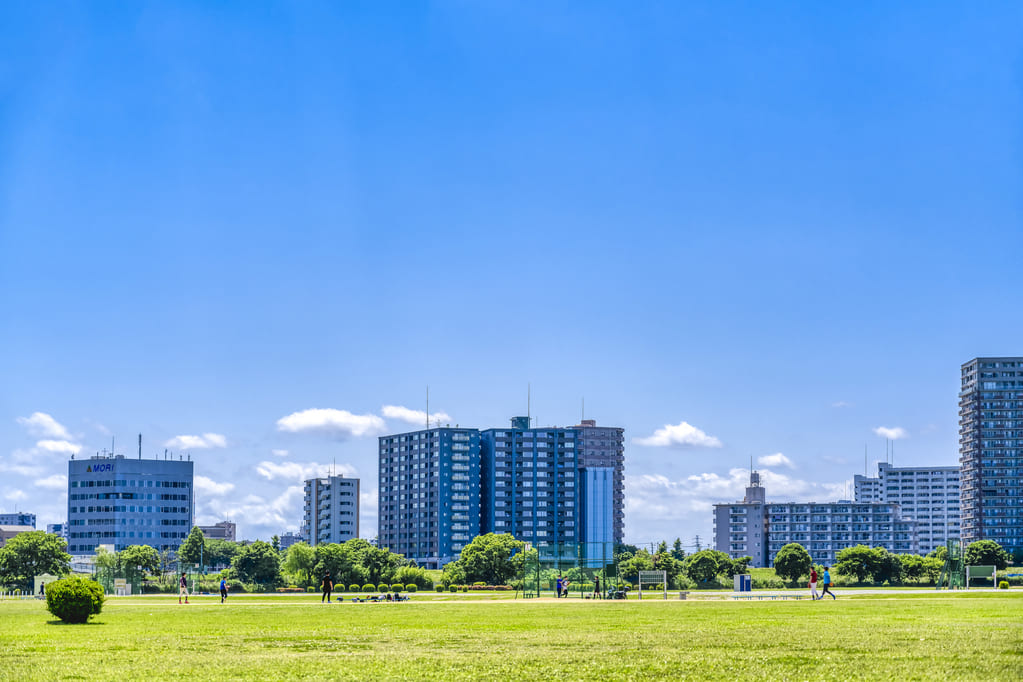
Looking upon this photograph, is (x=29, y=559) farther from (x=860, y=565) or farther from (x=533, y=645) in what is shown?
(x=533, y=645)

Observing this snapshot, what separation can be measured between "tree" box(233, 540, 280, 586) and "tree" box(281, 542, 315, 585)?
220 cm

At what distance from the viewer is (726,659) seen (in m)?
25.7

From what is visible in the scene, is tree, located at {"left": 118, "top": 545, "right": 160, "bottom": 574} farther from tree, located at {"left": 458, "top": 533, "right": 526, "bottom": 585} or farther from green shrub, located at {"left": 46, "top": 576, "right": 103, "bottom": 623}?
green shrub, located at {"left": 46, "top": 576, "right": 103, "bottom": 623}

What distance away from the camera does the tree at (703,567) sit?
9606 centimetres

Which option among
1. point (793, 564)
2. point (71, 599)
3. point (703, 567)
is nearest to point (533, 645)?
point (71, 599)

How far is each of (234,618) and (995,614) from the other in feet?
90.0

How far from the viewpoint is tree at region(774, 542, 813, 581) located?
320 feet

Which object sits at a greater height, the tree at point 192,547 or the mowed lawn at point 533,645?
the mowed lawn at point 533,645

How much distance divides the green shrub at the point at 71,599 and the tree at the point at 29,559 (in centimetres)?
5047

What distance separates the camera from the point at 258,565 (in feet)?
→ 336

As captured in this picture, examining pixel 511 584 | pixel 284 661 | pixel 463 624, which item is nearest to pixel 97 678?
pixel 284 661

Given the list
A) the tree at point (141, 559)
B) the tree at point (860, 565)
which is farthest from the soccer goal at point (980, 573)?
the tree at point (141, 559)

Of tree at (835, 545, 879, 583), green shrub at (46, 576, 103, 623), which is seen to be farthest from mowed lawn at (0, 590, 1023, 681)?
tree at (835, 545, 879, 583)

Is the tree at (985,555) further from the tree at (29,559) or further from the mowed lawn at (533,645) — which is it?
the tree at (29,559)
